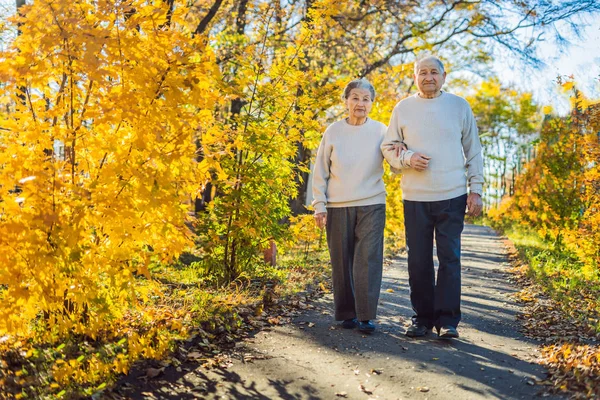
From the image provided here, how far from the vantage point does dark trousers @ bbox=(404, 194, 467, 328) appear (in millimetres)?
4676

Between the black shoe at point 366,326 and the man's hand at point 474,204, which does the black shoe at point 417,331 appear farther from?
the man's hand at point 474,204

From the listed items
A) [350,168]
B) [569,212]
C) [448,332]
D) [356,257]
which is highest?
[350,168]

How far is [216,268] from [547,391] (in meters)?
3.99

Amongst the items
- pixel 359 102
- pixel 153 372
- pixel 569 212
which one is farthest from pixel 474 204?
pixel 569 212

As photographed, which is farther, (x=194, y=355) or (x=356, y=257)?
(x=356, y=257)

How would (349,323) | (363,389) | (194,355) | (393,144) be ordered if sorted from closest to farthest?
1. (363,389)
2. (194,355)
3. (393,144)
4. (349,323)

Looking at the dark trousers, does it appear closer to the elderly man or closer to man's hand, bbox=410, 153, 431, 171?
the elderly man

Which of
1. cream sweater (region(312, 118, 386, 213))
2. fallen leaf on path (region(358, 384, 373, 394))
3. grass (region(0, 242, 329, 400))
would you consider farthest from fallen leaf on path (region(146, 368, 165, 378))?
cream sweater (region(312, 118, 386, 213))

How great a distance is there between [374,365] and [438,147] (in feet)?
5.86

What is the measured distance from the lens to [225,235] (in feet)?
21.7

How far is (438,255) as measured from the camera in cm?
480

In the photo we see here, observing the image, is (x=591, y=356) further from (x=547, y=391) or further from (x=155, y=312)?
(x=155, y=312)

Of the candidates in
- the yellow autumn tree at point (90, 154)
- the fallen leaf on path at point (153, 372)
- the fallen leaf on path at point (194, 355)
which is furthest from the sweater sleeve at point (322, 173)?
the fallen leaf on path at point (153, 372)

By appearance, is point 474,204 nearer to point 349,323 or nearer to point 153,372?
point 349,323
